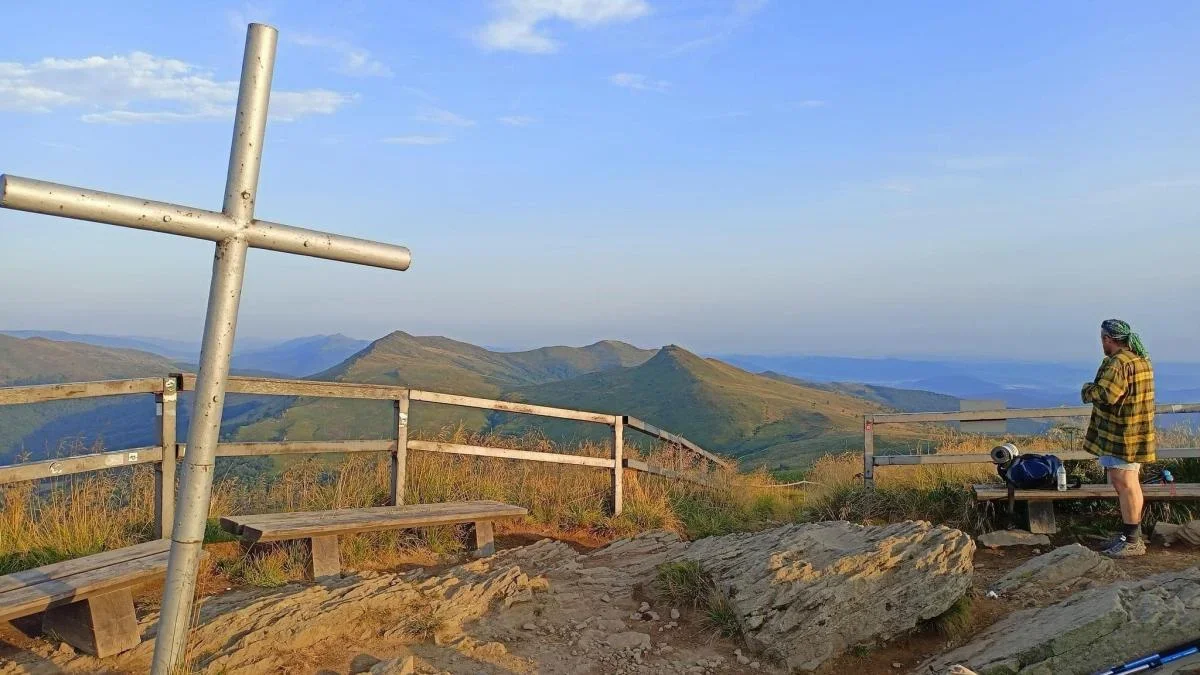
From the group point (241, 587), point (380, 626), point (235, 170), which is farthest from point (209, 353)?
point (241, 587)

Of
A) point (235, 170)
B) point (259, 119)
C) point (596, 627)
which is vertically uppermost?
point (259, 119)

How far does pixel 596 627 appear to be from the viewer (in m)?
5.27

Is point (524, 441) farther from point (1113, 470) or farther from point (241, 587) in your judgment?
point (1113, 470)

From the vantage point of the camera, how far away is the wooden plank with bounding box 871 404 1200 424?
859 centimetres

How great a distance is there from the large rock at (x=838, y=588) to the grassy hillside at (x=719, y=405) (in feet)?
128

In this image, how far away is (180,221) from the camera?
116 inches

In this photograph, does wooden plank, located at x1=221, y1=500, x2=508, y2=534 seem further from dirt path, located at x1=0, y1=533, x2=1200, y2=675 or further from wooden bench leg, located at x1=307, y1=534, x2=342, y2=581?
dirt path, located at x1=0, y1=533, x2=1200, y2=675

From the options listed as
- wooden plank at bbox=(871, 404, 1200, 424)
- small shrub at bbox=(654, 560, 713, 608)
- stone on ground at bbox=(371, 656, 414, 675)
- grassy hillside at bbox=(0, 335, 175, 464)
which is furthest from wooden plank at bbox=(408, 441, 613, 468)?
grassy hillside at bbox=(0, 335, 175, 464)

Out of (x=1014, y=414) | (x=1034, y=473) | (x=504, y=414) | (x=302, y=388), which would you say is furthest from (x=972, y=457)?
(x=504, y=414)

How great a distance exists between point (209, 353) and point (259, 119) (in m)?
0.97

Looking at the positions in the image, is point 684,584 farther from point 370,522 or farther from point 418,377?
point 418,377

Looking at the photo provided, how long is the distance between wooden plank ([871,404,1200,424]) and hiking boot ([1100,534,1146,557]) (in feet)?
6.48

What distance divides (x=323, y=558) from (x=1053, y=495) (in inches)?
268

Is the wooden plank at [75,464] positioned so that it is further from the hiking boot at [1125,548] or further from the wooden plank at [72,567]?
the hiking boot at [1125,548]
